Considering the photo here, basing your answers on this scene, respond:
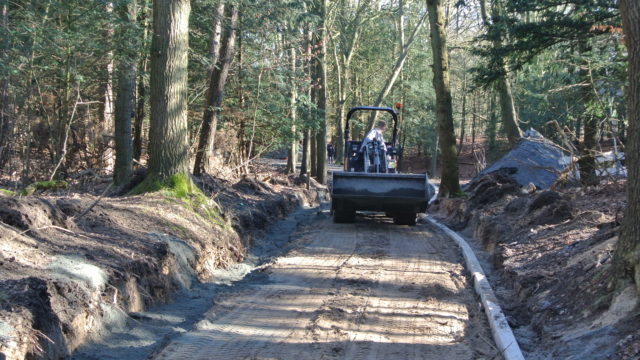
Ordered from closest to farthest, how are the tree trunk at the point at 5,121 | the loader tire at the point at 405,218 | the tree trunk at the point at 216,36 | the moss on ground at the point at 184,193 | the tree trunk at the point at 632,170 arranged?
the tree trunk at the point at 632,170
the moss on ground at the point at 184,193
the tree trunk at the point at 5,121
the loader tire at the point at 405,218
the tree trunk at the point at 216,36

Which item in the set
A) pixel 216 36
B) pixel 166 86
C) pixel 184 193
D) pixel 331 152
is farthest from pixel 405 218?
pixel 331 152

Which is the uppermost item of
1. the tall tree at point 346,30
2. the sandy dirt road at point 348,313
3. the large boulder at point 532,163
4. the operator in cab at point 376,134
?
the tall tree at point 346,30

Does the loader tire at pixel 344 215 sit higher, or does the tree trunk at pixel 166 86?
the tree trunk at pixel 166 86

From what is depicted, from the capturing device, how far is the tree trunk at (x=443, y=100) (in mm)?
18141

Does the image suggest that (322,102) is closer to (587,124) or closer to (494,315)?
(587,124)

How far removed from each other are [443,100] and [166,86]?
945 cm

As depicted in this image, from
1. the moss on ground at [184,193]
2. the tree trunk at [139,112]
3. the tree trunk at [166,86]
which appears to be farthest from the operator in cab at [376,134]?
the tree trunk at [139,112]

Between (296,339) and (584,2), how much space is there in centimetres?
1211

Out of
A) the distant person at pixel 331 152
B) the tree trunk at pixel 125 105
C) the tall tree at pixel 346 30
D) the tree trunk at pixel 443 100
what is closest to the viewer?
the tree trunk at pixel 125 105

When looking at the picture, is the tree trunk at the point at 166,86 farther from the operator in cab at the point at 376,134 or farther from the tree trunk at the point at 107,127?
the tree trunk at the point at 107,127

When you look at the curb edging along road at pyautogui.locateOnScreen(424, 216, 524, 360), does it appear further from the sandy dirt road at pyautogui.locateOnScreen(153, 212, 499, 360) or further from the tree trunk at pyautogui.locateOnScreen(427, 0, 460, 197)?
the tree trunk at pyautogui.locateOnScreen(427, 0, 460, 197)

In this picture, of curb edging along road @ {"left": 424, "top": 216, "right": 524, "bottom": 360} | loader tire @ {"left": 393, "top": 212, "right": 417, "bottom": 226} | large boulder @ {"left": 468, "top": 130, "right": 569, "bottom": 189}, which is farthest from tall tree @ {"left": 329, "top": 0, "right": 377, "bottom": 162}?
curb edging along road @ {"left": 424, "top": 216, "right": 524, "bottom": 360}

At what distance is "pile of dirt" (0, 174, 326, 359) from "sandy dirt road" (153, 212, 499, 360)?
84 centimetres

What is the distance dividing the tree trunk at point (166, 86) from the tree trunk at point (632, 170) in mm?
7897
